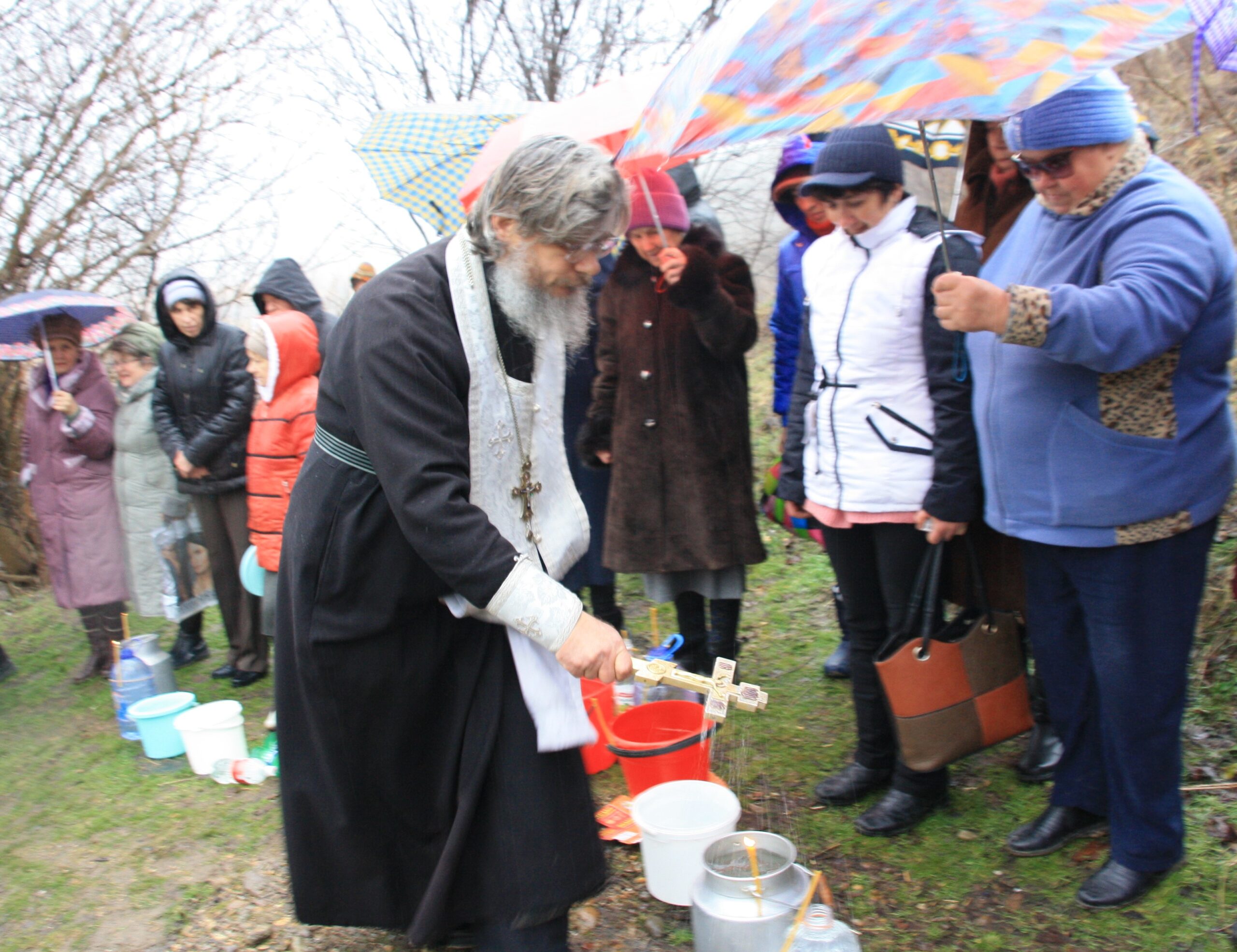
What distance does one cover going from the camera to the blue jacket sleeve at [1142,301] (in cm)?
209

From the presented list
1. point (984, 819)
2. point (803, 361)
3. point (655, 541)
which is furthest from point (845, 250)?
point (984, 819)

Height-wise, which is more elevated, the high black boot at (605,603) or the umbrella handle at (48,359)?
the umbrella handle at (48,359)

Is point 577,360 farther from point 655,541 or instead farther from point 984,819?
point 984,819

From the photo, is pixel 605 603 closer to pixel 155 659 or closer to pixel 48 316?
pixel 155 659

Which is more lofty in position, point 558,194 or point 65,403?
point 558,194

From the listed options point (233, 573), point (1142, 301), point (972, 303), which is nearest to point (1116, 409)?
point (1142, 301)

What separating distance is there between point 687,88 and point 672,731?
198cm

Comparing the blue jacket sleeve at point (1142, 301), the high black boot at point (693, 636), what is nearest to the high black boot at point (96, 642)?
the high black boot at point (693, 636)

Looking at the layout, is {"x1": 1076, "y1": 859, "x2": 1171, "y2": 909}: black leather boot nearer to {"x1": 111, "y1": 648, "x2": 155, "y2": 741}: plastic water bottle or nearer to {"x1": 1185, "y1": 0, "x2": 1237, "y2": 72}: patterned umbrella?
{"x1": 1185, "y1": 0, "x2": 1237, "y2": 72}: patterned umbrella

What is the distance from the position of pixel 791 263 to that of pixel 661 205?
0.72m

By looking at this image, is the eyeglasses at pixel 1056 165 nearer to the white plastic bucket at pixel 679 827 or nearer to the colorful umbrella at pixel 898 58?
the colorful umbrella at pixel 898 58

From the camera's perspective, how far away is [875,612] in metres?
3.07

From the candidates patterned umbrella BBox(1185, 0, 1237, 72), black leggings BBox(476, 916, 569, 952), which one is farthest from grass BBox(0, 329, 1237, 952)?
patterned umbrella BBox(1185, 0, 1237, 72)

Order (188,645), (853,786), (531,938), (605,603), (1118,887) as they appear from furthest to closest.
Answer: (188,645)
(605,603)
(853,786)
(1118,887)
(531,938)
